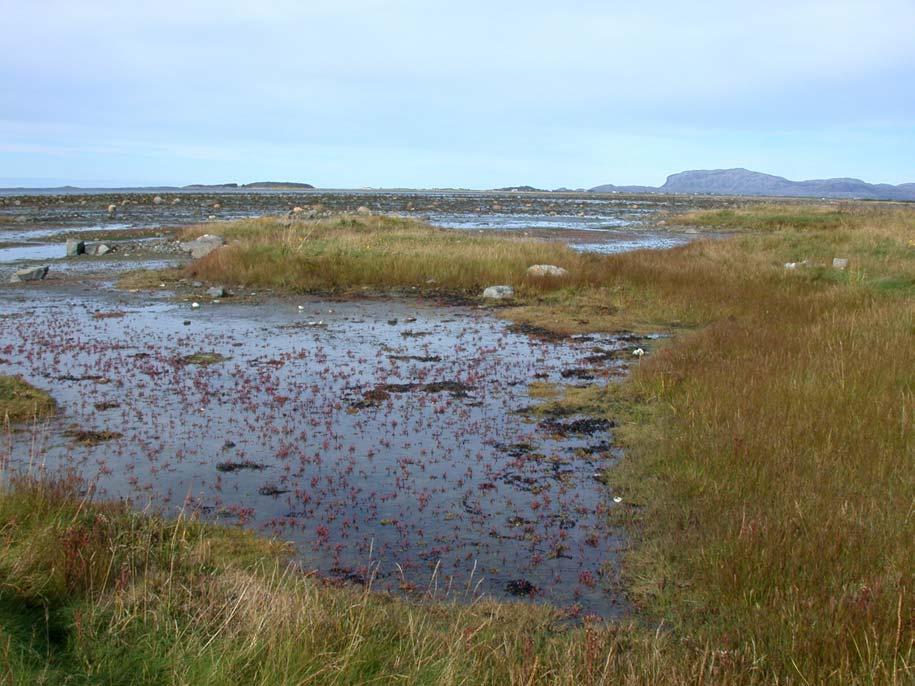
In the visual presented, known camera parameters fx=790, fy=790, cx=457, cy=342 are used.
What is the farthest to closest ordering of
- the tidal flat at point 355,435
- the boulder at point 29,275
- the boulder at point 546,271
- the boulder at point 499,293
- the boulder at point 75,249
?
the boulder at point 75,249 < the boulder at point 29,275 < the boulder at point 546,271 < the boulder at point 499,293 < the tidal flat at point 355,435

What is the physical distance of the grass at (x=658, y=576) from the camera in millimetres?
4070

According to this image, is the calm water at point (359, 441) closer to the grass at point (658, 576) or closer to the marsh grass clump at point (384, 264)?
the grass at point (658, 576)

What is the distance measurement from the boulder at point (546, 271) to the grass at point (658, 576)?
9.67m

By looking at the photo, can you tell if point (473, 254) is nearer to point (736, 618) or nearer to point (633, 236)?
point (736, 618)

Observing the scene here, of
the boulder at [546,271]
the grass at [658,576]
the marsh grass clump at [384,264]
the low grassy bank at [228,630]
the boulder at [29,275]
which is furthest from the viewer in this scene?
the boulder at [29,275]

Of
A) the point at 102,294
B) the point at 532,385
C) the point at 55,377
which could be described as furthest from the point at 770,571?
the point at 102,294

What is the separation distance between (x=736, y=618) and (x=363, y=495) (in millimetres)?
3762

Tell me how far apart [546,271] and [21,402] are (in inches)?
560

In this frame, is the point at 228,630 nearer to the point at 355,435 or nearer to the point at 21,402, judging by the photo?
the point at 355,435

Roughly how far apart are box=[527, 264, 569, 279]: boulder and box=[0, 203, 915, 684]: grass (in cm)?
967

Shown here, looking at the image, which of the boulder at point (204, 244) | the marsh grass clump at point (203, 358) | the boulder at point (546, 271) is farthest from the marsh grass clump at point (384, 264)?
the marsh grass clump at point (203, 358)

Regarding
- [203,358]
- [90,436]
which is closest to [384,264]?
[203,358]

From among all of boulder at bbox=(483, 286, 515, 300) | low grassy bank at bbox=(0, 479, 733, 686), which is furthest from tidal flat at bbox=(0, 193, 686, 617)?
boulder at bbox=(483, 286, 515, 300)

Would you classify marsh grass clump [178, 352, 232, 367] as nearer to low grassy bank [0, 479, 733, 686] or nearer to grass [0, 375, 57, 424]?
grass [0, 375, 57, 424]
